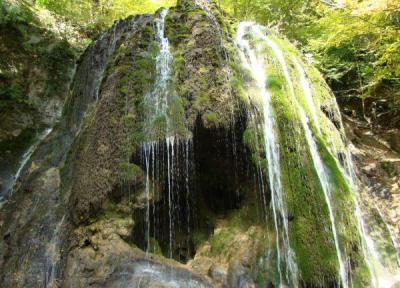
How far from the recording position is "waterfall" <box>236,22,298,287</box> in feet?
17.5

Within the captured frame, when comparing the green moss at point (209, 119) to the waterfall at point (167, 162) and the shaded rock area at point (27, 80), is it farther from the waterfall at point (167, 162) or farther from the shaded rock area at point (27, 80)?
the shaded rock area at point (27, 80)

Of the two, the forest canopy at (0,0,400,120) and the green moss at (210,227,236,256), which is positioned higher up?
the forest canopy at (0,0,400,120)

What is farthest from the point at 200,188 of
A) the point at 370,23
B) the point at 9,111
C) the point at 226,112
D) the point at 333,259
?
the point at 9,111

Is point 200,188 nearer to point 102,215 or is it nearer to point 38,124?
point 102,215

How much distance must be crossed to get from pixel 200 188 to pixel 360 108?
22.9 ft

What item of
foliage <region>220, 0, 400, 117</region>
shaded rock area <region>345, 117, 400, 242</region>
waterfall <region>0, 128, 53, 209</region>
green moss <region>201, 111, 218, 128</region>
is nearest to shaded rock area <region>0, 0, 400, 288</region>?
green moss <region>201, 111, 218, 128</region>

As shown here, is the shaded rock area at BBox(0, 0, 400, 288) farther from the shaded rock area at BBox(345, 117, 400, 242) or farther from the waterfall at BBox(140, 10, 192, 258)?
the shaded rock area at BBox(345, 117, 400, 242)

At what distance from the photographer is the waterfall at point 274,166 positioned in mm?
5328

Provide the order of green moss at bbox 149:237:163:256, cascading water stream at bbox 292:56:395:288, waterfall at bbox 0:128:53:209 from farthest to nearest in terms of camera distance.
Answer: waterfall at bbox 0:128:53:209 → cascading water stream at bbox 292:56:395:288 → green moss at bbox 149:237:163:256

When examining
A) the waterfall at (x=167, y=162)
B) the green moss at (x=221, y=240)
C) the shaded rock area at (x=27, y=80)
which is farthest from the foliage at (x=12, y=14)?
the green moss at (x=221, y=240)

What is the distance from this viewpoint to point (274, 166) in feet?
19.4

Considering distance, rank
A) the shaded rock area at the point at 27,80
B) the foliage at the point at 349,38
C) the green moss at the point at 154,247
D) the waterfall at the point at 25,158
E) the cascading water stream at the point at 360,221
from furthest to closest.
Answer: the shaded rock area at the point at 27,80 → the waterfall at the point at 25,158 → the foliage at the point at 349,38 → the cascading water stream at the point at 360,221 → the green moss at the point at 154,247

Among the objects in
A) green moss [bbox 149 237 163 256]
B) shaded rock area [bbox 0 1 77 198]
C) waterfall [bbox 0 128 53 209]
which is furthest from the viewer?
shaded rock area [bbox 0 1 77 198]

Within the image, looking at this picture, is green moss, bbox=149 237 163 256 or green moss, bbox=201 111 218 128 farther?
green moss, bbox=201 111 218 128
